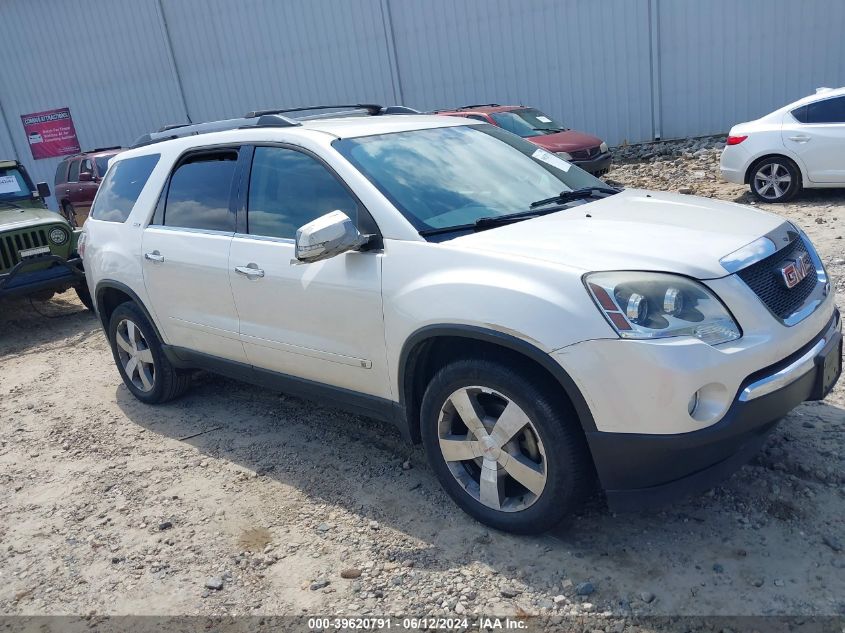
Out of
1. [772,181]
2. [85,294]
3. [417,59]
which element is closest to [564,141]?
[772,181]

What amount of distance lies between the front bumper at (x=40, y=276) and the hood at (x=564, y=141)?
7326 millimetres

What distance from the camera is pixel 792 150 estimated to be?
9.23 m

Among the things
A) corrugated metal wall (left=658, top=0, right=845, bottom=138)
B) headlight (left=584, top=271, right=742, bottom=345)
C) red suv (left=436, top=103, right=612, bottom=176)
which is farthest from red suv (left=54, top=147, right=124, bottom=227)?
headlight (left=584, top=271, right=742, bottom=345)

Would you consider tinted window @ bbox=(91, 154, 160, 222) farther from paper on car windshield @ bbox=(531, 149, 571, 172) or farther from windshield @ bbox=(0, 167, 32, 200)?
windshield @ bbox=(0, 167, 32, 200)

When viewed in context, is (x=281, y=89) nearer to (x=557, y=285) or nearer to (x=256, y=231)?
(x=256, y=231)

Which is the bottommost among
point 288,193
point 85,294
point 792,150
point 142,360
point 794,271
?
point 85,294

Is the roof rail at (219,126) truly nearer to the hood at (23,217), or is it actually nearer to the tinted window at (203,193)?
the tinted window at (203,193)

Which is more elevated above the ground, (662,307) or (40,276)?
(662,307)

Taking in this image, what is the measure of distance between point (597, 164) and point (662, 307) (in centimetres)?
1027

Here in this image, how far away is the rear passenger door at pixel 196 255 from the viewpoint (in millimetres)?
4109

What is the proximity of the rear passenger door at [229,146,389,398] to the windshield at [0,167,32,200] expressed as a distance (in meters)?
6.65

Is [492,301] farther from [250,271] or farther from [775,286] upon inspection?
[250,271]

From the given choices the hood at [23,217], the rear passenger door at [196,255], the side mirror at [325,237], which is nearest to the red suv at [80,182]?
the hood at [23,217]

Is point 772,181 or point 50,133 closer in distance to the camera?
point 772,181
